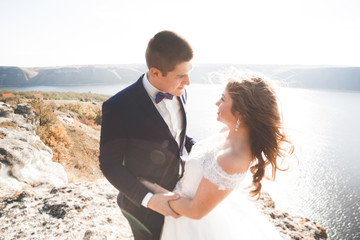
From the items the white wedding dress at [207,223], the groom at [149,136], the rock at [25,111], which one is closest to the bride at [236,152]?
the white wedding dress at [207,223]

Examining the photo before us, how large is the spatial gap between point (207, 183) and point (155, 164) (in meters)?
0.54

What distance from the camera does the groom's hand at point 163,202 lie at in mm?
1552

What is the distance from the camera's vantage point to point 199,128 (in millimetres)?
33781

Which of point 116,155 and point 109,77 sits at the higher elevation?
point 116,155

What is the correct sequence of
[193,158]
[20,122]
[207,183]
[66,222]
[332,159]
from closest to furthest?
[207,183]
[193,158]
[66,222]
[20,122]
[332,159]

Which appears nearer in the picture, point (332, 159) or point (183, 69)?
point (183, 69)

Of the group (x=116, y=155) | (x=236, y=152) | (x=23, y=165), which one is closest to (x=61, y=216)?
(x=116, y=155)

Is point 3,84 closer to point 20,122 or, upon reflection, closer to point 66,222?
point 20,122

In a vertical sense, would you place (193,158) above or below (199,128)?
above

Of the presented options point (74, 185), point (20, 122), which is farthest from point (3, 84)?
point (74, 185)

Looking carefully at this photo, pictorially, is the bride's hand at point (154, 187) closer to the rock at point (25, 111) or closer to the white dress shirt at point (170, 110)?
the white dress shirt at point (170, 110)

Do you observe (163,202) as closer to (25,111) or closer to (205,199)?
(205,199)

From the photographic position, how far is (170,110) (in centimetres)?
199

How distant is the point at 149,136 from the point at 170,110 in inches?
15.9
